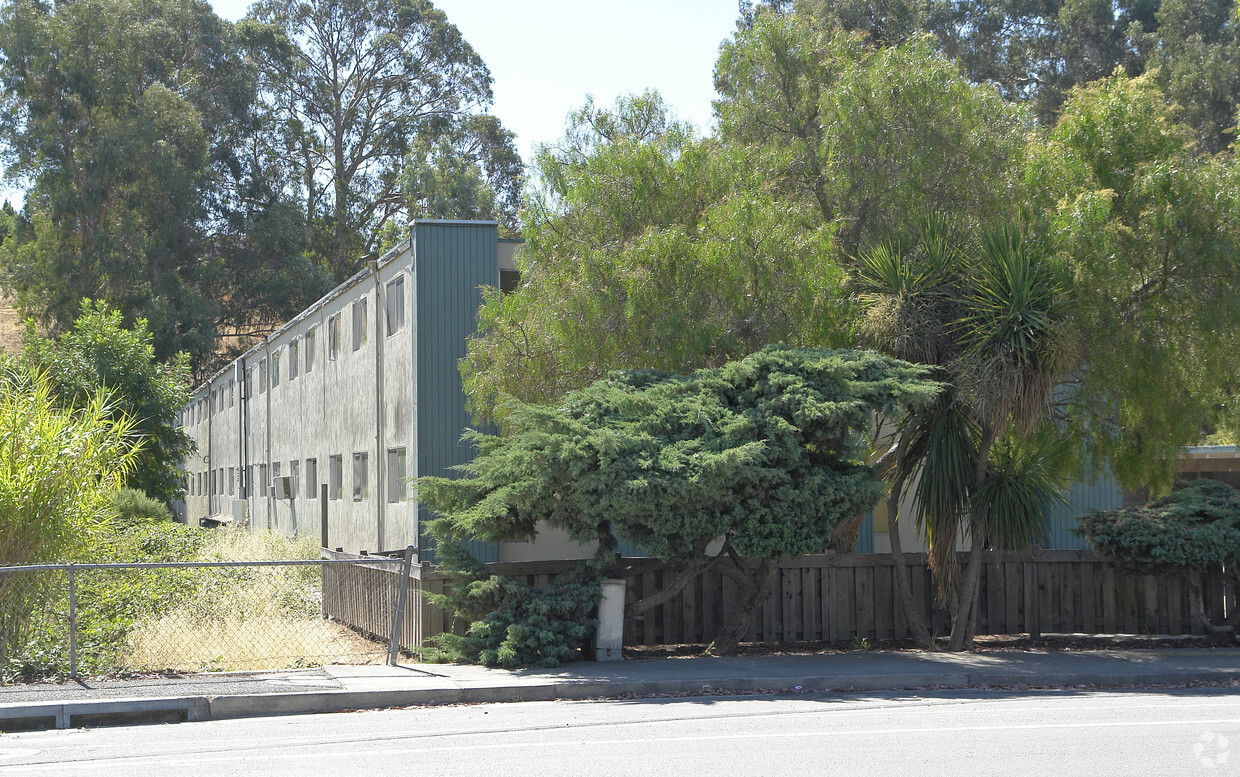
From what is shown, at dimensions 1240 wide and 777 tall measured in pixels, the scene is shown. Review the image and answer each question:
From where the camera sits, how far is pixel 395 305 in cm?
2036

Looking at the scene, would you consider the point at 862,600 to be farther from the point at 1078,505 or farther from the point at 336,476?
the point at 336,476

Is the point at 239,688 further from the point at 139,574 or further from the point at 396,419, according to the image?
the point at 396,419

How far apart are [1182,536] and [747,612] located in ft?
17.8

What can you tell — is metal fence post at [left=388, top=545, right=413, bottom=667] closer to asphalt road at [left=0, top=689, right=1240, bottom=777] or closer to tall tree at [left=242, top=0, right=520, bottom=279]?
asphalt road at [left=0, top=689, right=1240, bottom=777]

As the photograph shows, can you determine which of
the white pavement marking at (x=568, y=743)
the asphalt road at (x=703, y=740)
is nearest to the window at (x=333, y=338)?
the asphalt road at (x=703, y=740)

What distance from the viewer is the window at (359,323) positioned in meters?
22.8

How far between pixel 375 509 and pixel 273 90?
126 feet

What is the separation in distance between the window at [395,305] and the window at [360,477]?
3.45 meters

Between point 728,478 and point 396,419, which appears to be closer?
point 728,478

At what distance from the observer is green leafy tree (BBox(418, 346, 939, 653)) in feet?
38.4

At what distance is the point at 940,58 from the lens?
15.1 metres

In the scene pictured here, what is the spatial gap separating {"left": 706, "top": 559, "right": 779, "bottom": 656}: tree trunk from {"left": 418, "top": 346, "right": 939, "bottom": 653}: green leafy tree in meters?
0.77

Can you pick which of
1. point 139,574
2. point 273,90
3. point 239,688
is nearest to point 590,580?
point 239,688

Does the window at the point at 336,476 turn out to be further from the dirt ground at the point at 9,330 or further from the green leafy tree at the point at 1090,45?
the dirt ground at the point at 9,330
